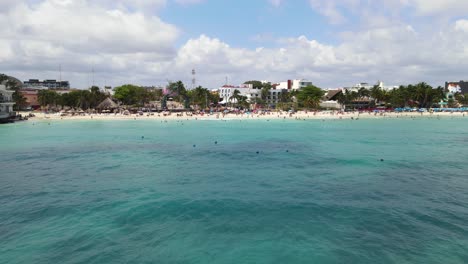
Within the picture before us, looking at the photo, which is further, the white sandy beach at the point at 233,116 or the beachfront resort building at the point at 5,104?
the white sandy beach at the point at 233,116

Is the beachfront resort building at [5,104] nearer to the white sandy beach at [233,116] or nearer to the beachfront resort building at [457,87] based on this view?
the white sandy beach at [233,116]

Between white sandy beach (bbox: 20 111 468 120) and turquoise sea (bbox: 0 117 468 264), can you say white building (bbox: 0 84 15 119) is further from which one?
turquoise sea (bbox: 0 117 468 264)

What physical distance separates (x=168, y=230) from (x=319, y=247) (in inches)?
243

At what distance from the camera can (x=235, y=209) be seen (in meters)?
16.6

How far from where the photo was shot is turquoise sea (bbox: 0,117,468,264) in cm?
1211

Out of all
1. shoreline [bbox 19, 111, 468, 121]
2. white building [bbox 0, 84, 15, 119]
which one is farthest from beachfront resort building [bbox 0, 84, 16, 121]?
shoreline [bbox 19, 111, 468, 121]

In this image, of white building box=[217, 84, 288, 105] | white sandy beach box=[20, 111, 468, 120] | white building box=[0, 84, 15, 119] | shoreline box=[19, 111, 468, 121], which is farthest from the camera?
white building box=[217, 84, 288, 105]

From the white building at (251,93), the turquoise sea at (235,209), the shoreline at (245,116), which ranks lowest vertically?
the turquoise sea at (235,209)

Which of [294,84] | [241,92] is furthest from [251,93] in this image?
[294,84]

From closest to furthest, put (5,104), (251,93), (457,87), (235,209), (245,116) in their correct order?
(235,209) → (5,104) → (245,116) → (457,87) → (251,93)

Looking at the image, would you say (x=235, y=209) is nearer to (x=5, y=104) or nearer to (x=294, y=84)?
(x=5, y=104)

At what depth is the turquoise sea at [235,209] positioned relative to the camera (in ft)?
39.7

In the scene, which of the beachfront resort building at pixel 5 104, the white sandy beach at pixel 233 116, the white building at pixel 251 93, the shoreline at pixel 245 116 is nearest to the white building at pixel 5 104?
the beachfront resort building at pixel 5 104

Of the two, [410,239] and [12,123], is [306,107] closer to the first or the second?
[12,123]
